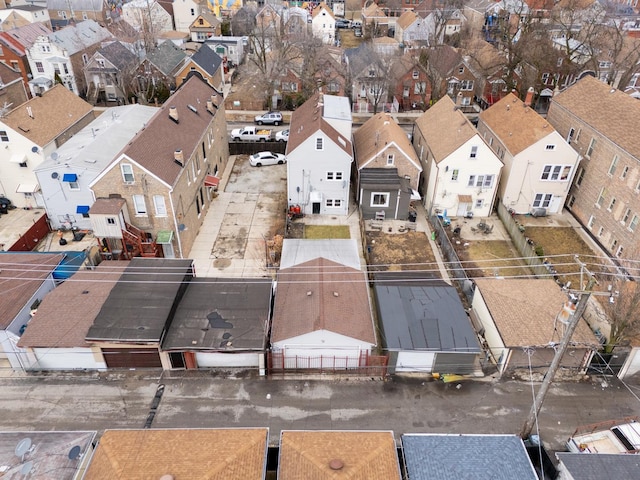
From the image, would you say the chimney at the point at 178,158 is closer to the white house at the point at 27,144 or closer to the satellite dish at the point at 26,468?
the white house at the point at 27,144

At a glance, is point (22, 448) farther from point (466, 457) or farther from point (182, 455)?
point (466, 457)

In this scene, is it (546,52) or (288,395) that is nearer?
(288,395)

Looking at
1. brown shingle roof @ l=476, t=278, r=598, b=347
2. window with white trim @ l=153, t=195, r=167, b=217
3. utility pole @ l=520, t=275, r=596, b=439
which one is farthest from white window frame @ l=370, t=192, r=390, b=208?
utility pole @ l=520, t=275, r=596, b=439

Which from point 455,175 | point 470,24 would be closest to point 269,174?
point 455,175

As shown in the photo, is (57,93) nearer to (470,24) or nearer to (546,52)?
Result: (546,52)

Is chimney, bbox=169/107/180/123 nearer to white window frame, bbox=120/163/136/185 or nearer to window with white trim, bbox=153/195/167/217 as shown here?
white window frame, bbox=120/163/136/185

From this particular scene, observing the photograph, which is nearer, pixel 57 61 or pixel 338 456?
pixel 338 456

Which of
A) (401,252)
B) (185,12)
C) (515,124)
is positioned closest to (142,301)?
(401,252)
